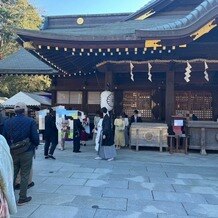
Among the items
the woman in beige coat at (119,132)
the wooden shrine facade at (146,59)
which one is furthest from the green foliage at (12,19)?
the woman in beige coat at (119,132)

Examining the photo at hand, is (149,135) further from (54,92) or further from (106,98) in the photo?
(54,92)

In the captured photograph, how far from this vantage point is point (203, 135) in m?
9.98

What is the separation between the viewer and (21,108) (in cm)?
478

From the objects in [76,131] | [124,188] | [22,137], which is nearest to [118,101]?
[76,131]

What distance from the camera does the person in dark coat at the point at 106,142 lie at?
27.0ft

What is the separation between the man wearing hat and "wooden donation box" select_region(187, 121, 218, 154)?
22.6ft

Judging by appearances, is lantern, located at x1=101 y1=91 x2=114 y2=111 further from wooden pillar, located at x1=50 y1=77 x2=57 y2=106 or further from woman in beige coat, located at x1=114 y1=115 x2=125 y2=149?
wooden pillar, located at x1=50 y1=77 x2=57 y2=106

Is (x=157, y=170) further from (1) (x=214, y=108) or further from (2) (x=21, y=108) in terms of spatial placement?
(1) (x=214, y=108)

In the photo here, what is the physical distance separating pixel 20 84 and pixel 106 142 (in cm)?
1846

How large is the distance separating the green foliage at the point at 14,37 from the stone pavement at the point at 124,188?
17095mm

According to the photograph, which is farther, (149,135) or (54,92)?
(54,92)

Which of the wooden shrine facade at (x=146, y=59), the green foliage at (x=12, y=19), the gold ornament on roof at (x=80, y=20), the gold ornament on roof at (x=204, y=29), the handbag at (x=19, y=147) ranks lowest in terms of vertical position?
the handbag at (x=19, y=147)

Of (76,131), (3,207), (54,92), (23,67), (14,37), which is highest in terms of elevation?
(14,37)

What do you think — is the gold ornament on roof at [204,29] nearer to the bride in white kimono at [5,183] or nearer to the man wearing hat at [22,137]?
the man wearing hat at [22,137]
